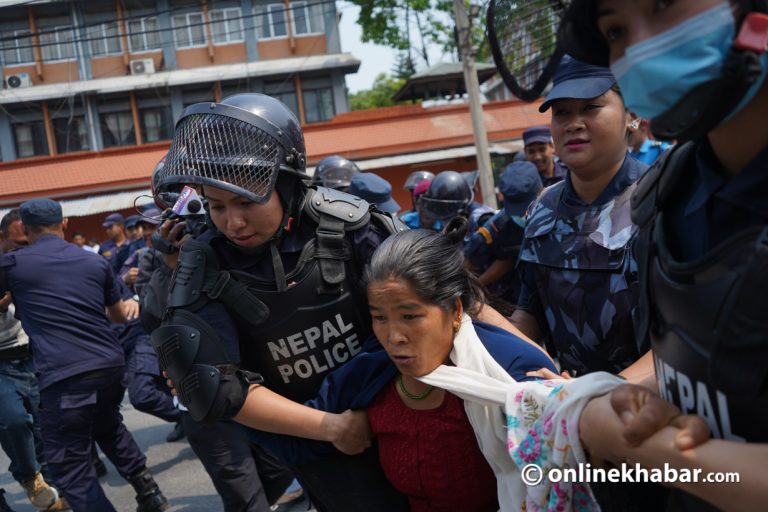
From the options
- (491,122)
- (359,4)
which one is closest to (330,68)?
(359,4)

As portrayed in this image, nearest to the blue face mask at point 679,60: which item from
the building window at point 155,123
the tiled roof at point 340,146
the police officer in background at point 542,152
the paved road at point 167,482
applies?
the paved road at point 167,482

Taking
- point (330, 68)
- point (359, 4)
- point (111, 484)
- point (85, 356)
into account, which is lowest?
point (111, 484)

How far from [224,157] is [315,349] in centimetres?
67

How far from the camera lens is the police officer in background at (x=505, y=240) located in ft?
12.8

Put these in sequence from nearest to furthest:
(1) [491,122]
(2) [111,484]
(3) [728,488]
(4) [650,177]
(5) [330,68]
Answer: (3) [728,488]
(4) [650,177]
(2) [111,484]
(1) [491,122]
(5) [330,68]

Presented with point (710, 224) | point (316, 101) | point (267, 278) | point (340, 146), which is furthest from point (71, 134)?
point (710, 224)

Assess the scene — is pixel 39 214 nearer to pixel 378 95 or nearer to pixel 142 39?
pixel 142 39

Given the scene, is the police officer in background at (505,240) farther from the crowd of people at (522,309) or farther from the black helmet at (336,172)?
the black helmet at (336,172)

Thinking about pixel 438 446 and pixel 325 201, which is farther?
pixel 325 201

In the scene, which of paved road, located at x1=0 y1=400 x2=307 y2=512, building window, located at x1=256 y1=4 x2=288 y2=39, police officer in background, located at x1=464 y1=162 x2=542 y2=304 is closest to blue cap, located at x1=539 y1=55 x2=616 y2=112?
police officer in background, located at x1=464 y1=162 x2=542 y2=304

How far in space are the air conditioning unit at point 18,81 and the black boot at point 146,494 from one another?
24.9 metres

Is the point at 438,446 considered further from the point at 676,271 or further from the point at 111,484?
the point at 111,484

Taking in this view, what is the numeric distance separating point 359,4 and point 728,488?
27.3 metres

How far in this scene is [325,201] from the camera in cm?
222
